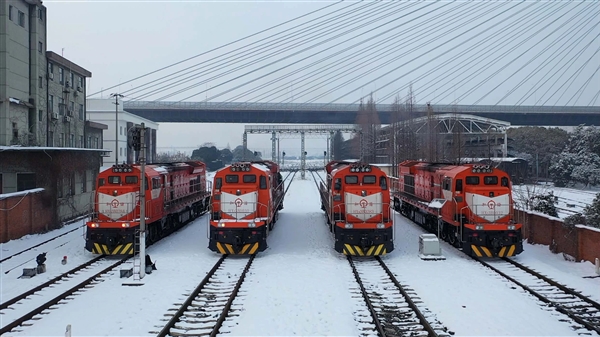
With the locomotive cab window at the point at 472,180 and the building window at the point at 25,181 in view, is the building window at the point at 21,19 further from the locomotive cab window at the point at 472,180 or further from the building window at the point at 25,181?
the locomotive cab window at the point at 472,180

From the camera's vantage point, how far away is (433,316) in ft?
34.7

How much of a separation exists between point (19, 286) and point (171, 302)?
187 inches

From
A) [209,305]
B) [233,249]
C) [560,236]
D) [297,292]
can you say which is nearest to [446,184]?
[560,236]

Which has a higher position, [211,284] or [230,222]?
[230,222]

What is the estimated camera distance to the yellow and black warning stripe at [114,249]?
55.6 ft

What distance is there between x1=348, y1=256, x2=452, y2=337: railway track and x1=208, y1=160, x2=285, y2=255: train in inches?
154

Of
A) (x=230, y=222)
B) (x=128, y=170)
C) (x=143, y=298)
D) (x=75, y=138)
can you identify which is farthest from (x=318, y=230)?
(x=75, y=138)

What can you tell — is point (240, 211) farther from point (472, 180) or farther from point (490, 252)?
point (490, 252)

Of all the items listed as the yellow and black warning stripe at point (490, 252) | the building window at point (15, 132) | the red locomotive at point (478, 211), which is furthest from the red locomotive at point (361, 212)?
the building window at point (15, 132)

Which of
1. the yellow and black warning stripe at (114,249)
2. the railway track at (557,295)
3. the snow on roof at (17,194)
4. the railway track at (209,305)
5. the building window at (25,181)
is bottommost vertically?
→ the railway track at (209,305)

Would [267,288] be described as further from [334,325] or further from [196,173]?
[196,173]

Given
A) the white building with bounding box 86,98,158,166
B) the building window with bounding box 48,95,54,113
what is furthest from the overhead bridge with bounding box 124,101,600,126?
the building window with bounding box 48,95,54,113

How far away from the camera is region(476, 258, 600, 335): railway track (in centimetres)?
1014

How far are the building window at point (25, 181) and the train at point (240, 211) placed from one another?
12.0 m
